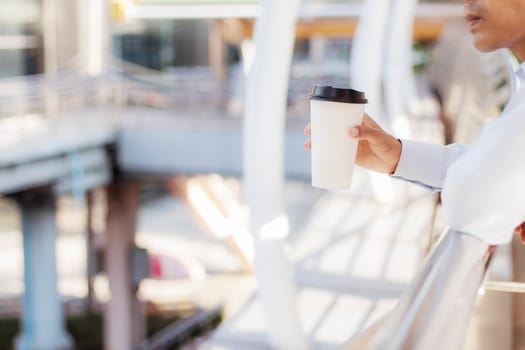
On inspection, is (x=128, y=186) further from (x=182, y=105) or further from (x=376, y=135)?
(x=376, y=135)

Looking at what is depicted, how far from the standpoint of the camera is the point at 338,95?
3.94 feet

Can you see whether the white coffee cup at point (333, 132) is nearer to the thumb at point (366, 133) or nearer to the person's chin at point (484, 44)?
the thumb at point (366, 133)

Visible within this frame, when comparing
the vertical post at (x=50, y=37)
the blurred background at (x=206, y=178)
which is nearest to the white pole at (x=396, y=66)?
the blurred background at (x=206, y=178)

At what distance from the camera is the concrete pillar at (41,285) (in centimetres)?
1238

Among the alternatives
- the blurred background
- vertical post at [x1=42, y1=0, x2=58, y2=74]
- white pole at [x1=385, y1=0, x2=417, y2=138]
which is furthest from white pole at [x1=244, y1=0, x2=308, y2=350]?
vertical post at [x1=42, y1=0, x2=58, y2=74]

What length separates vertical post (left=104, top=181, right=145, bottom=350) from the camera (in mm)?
13531

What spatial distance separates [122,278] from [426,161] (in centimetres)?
1247

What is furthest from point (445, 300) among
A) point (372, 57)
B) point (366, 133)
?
point (372, 57)

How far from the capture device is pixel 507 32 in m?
1.20

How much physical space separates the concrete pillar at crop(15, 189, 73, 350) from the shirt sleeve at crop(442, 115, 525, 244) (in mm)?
11607

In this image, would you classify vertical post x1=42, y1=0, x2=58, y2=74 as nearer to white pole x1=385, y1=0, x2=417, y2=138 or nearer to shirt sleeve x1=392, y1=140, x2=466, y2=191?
white pole x1=385, y1=0, x2=417, y2=138

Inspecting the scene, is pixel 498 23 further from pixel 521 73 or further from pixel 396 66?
pixel 396 66

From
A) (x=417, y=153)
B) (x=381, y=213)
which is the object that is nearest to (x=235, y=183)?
(x=381, y=213)

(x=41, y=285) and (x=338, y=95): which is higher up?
(x=338, y=95)
